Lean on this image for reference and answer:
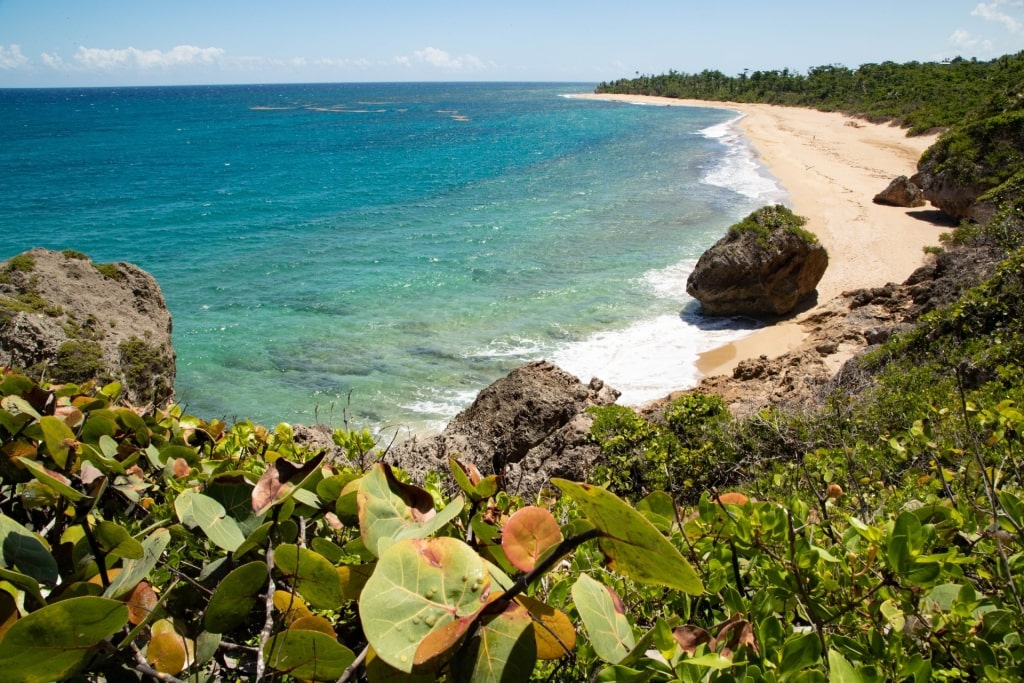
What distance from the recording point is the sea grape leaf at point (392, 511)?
47.5 inches

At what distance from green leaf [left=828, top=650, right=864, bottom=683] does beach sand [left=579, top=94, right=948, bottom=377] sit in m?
14.1

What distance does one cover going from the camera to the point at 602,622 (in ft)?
3.67

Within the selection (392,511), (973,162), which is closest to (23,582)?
(392,511)

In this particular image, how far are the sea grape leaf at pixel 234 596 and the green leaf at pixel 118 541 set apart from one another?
26cm

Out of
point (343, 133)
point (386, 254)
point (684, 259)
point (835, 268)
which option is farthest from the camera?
point (343, 133)

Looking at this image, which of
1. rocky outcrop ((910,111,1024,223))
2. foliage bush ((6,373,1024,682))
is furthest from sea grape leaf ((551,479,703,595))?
rocky outcrop ((910,111,1024,223))

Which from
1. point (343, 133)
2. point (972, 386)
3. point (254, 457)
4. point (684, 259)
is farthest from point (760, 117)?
point (254, 457)

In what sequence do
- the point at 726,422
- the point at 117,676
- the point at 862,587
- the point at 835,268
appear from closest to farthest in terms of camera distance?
the point at 117,676, the point at 862,587, the point at 726,422, the point at 835,268

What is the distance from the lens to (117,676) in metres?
1.16

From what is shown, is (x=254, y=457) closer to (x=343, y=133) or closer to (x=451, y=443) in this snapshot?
(x=451, y=443)

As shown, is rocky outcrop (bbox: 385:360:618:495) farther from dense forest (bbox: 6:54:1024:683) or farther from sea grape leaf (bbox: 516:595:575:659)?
sea grape leaf (bbox: 516:595:575:659)

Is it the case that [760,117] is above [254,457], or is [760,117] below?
above

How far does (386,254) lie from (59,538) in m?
24.2

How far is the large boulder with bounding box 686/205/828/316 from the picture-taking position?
1681 cm
